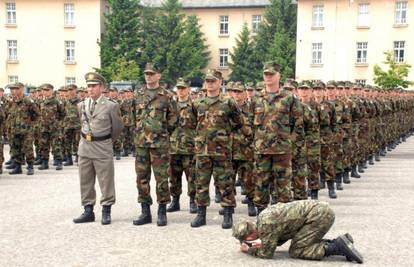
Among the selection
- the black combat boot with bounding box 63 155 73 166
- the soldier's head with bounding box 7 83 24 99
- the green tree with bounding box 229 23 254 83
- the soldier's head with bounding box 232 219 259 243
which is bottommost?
the black combat boot with bounding box 63 155 73 166

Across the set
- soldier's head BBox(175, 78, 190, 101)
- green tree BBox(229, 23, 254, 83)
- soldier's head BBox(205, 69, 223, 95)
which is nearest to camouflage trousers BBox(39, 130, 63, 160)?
soldier's head BBox(175, 78, 190, 101)

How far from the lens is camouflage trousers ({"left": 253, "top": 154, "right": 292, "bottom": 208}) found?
7.69m

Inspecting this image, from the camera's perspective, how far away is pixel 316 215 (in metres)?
6.32

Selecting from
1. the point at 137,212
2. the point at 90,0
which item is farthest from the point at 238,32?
the point at 137,212

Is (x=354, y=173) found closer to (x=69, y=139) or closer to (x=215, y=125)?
(x=215, y=125)

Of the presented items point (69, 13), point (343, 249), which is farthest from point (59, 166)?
point (69, 13)

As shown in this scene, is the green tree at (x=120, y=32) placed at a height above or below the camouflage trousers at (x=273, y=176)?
above

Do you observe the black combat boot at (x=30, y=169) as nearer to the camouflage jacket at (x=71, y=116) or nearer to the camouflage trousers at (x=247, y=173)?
the camouflage jacket at (x=71, y=116)

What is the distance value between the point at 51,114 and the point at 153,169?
23.5ft

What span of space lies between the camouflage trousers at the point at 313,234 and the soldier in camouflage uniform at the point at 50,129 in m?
9.05

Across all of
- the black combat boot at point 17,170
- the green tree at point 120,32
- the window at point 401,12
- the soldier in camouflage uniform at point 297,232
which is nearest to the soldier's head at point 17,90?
the black combat boot at point 17,170

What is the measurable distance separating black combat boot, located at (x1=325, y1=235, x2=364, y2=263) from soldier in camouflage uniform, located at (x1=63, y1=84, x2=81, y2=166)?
32.0ft

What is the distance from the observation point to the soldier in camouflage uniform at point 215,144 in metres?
7.91

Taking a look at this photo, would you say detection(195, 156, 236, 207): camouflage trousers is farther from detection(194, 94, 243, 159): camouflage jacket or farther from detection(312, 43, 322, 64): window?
detection(312, 43, 322, 64): window
